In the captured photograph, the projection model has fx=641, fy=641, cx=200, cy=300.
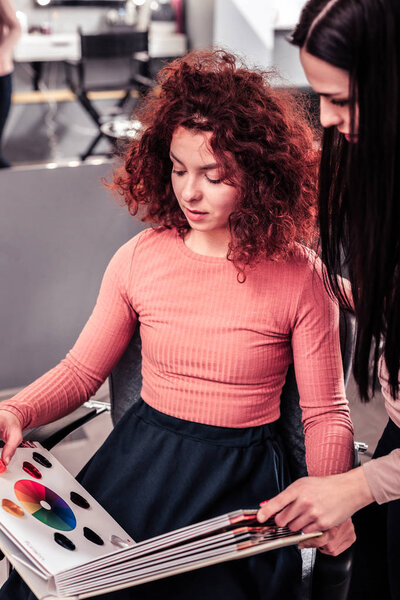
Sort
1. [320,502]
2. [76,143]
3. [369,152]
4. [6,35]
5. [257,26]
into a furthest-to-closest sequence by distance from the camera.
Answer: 1. [76,143]
2. [257,26]
3. [6,35]
4. [320,502]
5. [369,152]

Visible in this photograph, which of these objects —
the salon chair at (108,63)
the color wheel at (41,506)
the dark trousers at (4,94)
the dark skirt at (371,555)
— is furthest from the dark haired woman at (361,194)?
the salon chair at (108,63)

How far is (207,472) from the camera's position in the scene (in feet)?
3.94

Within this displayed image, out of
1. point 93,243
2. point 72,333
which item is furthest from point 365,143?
point 72,333

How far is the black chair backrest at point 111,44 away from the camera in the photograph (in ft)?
17.6

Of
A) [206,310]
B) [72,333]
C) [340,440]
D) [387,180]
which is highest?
[387,180]

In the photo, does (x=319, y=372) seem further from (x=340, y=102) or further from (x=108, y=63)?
(x=108, y=63)

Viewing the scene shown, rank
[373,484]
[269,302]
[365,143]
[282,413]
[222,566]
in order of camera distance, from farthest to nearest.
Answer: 1. [282,413]
2. [269,302]
3. [222,566]
4. [373,484]
5. [365,143]

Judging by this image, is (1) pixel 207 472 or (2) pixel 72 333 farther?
(2) pixel 72 333

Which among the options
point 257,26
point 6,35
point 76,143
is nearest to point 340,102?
point 6,35

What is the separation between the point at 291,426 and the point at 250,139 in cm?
57

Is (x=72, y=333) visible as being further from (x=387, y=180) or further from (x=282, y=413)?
(x=387, y=180)

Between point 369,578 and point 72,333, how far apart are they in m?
1.38

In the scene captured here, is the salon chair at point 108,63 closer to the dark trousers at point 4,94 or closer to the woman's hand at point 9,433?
the dark trousers at point 4,94

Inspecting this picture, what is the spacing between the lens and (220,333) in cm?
121
